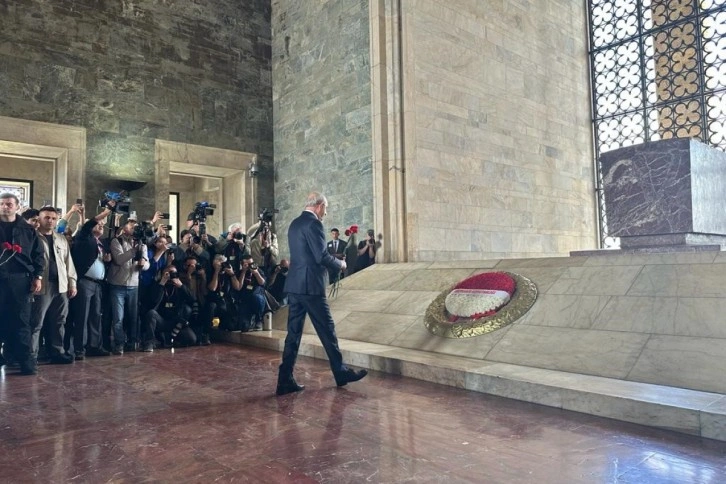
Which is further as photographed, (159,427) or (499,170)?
(499,170)

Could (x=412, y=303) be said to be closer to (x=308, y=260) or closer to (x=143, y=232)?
(x=308, y=260)

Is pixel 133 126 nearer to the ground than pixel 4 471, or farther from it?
farther from it

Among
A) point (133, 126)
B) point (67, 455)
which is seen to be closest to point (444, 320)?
point (67, 455)

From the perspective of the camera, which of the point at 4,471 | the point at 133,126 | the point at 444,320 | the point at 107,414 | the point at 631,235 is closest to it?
the point at 4,471

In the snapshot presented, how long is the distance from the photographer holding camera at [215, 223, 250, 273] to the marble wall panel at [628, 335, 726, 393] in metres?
5.36

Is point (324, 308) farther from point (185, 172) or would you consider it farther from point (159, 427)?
point (185, 172)

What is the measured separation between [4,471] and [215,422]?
1.21m

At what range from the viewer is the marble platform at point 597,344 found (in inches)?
142

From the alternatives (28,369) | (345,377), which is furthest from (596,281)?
(28,369)

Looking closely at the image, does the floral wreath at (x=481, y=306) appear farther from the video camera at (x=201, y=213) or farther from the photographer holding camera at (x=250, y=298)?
the video camera at (x=201, y=213)

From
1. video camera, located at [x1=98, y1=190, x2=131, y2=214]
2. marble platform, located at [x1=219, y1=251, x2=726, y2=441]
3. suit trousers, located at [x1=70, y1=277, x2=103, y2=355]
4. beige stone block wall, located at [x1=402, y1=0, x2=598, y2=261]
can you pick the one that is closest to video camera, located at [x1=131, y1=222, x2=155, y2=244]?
video camera, located at [x1=98, y1=190, x2=131, y2=214]

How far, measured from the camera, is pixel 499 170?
39.4ft

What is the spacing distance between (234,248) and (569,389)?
17.3 ft

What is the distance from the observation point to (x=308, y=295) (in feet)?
14.7
